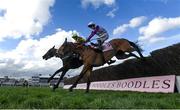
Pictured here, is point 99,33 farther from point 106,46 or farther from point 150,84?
point 150,84

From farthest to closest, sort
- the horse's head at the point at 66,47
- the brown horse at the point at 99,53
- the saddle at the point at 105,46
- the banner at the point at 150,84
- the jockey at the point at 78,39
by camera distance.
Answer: the horse's head at the point at 66,47 < the jockey at the point at 78,39 < the brown horse at the point at 99,53 < the saddle at the point at 105,46 < the banner at the point at 150,84

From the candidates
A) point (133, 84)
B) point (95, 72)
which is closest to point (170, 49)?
point (133, 84)

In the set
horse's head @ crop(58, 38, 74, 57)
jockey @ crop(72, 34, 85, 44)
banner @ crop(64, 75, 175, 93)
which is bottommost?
banner @ crop(64, 75, 175, 93)

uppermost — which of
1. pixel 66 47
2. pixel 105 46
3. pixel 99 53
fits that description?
pixel 66 47

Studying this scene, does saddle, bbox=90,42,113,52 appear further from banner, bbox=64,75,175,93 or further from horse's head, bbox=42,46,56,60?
horse's head, bbox=42,46,56,60

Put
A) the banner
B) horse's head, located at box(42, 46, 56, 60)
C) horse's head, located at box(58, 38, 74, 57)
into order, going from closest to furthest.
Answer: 1. the banner
2. horse's head, located at box(58, 38, 74, 57)
3. horse's head, located at box(42, 46, 56, 60)

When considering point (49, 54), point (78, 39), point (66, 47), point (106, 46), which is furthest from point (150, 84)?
point (49, 54)

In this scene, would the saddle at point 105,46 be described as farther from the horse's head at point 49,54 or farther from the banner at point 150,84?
the horse's head at point 49,54

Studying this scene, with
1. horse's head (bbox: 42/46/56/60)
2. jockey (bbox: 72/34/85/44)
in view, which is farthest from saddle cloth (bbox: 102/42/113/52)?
horse's head (bbox: 42/46/56/60)

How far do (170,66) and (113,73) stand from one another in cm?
742

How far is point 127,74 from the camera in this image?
20250 mm

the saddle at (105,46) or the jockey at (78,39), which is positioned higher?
the jockey at (78,39)

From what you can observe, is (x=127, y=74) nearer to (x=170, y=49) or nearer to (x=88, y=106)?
(x=170, y=49)

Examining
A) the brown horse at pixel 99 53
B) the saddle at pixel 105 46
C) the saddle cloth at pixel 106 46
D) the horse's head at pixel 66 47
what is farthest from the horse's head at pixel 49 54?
the saddle cloth at pixel 106 46
